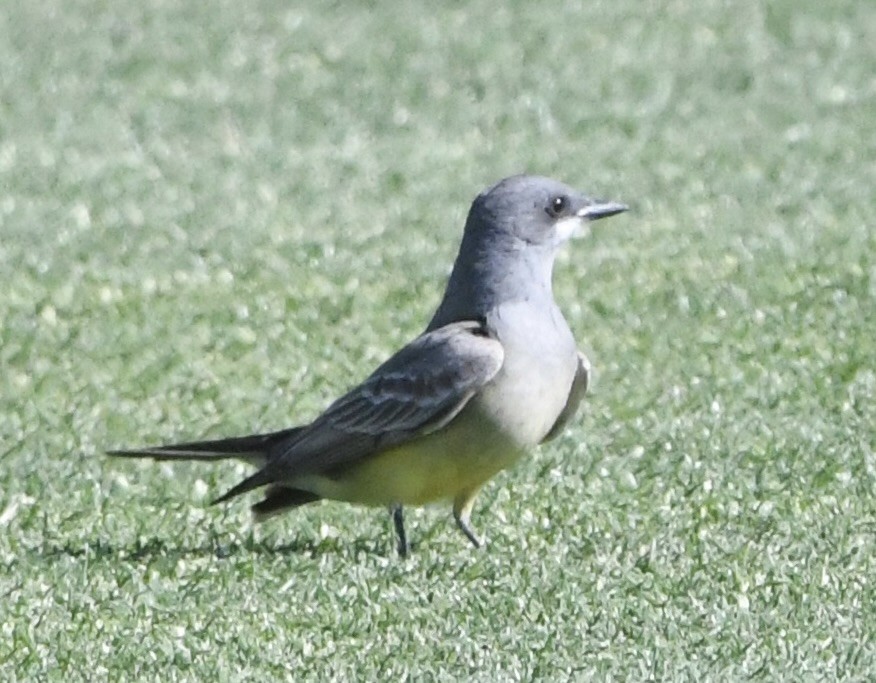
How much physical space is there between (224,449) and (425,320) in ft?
12.5

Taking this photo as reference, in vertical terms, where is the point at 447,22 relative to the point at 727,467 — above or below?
below

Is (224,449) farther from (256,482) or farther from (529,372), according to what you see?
(529,372)

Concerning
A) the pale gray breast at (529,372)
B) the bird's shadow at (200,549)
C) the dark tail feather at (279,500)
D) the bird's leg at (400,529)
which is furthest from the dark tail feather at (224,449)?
the pale gray breast at (529,372)

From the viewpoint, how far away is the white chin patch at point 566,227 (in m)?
8.74

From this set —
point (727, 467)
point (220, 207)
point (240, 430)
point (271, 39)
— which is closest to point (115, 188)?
point (220, 207)

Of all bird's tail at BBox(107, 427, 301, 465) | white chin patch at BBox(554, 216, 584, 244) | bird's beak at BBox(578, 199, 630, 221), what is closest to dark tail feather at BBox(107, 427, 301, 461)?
bird's tail at BBox(107, 427, 301, 465)

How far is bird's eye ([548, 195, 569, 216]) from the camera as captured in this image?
8.74 meters

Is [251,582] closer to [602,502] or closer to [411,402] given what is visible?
[411,402]

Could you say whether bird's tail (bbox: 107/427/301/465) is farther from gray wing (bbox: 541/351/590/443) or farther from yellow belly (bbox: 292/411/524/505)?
gray wing (bbox: 541/351/590/443)

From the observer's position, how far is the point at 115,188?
15.5 metres

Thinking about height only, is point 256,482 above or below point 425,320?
above

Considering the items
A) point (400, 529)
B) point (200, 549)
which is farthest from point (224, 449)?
point (400, 529)

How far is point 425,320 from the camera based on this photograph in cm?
1253

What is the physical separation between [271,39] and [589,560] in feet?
37.2
